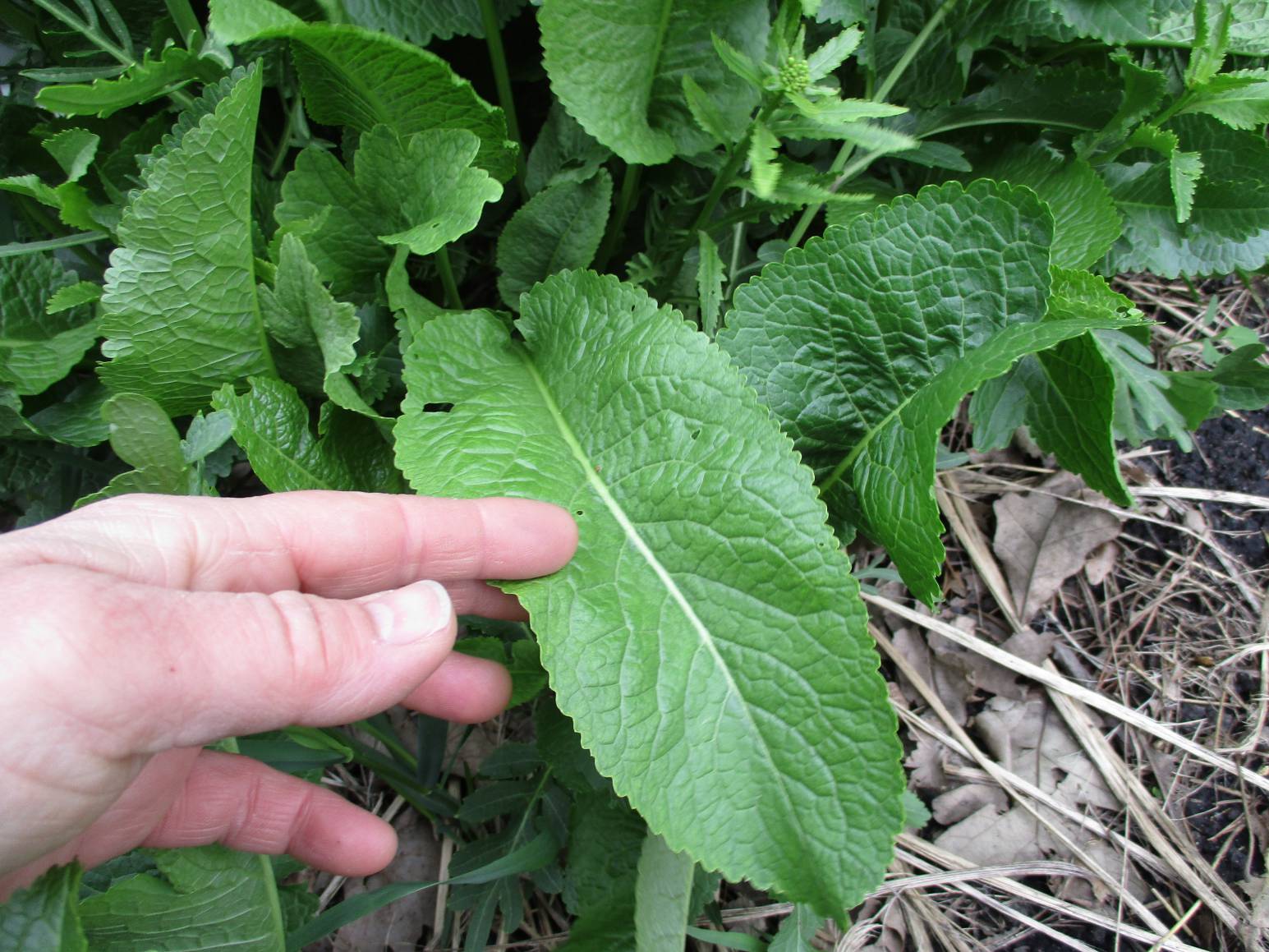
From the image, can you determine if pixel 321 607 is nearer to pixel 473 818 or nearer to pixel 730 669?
pixel 730 669

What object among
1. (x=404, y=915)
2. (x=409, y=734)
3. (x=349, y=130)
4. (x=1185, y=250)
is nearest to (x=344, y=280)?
(x=349, y=130)

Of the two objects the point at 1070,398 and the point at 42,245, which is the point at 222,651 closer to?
the point at 42,245

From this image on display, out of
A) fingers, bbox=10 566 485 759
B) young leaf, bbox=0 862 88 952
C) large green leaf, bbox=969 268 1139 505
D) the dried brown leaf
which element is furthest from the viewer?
the dried brown leaf

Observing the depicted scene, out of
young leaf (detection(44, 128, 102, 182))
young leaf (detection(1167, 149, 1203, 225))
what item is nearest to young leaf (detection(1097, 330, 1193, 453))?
young leaf (detection(1167, 149, 1203, 225))

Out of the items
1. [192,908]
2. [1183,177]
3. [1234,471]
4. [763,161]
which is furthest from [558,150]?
[1234,471]

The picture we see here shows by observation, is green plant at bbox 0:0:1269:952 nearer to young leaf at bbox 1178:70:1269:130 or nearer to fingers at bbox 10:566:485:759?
young leaf at bbox 1178:70:1269:130

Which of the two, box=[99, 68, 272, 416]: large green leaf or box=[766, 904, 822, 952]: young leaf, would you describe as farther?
box=[766, 904, 822, 952]: young leaf

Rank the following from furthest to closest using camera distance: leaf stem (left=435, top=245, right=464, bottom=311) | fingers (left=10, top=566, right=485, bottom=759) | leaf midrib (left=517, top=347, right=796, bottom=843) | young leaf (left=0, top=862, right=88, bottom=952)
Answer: leaf stem (left=435, top=245, right=464, bottom=311)
leaf midrib (left=517, top=347, right=796, bottom=843)
young leaf (left=0, top=862, right=88, bottom=952)
fingers (left=10, top=566, right=485, bottom=759)
